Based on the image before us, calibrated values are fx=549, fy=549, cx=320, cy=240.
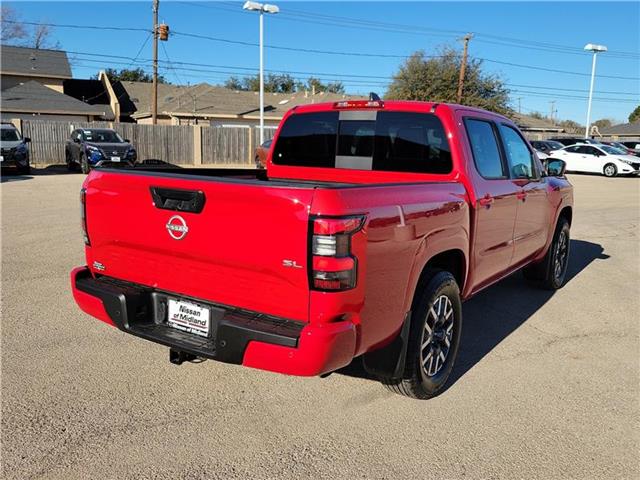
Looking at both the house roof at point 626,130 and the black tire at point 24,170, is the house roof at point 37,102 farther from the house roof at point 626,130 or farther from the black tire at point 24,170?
the house roof at point 626,130

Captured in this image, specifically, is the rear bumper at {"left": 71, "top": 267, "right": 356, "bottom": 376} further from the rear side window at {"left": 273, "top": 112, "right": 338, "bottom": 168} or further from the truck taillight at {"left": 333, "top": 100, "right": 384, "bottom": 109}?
the truck taillight at {"left": 333, "top": 100, "right": 384, "bottom": 109}

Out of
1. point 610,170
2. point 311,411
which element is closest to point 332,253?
point 311,411

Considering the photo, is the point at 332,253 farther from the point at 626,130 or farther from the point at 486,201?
the point at 626,130

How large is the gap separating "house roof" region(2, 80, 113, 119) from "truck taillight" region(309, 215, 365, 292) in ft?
114

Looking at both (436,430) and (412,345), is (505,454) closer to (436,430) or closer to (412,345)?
(436,430)

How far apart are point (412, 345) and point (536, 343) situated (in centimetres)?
197

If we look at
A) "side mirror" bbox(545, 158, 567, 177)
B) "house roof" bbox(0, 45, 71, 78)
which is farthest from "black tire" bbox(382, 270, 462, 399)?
"house roof" bbox(0, 45, 71, 78)

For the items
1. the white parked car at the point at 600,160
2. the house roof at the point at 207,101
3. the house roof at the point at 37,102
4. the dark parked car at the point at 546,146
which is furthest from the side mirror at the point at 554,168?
the house roof at the point at 207,101

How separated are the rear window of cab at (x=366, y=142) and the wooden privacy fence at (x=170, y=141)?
2278cm

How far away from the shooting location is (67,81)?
42188mm

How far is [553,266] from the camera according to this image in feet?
21.2

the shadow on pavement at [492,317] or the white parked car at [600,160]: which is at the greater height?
the white parked car at [600,160]

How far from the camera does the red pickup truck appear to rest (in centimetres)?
271

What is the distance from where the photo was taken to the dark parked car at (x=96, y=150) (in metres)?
20.1
